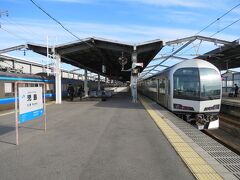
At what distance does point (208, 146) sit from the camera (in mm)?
7477

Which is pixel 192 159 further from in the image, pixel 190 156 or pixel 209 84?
pixel 209 84

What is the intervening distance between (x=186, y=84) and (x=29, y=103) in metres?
8.15

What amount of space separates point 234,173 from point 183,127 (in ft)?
17.8

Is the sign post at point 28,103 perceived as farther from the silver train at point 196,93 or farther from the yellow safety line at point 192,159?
the silver train at point 196,93

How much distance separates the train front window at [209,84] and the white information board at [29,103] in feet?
24.8

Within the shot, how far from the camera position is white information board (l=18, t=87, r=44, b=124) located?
771 centimetres

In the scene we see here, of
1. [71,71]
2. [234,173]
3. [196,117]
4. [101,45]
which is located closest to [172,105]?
[196,117]

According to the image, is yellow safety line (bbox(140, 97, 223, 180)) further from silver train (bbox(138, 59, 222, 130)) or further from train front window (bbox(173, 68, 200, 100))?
train front window (bbox(173, 68, 200, 100))

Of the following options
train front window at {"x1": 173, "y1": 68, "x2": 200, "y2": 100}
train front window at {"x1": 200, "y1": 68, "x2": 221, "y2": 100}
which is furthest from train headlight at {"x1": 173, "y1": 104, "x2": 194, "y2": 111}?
train front window at {"x1": 200, "y1": 68, "x2": 221, "y2": 100}

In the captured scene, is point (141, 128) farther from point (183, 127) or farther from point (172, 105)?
point (172, 105)

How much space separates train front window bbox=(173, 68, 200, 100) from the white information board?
23.7ft

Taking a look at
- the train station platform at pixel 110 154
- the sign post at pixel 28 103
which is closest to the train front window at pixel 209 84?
the train station platform at pixel 110 154

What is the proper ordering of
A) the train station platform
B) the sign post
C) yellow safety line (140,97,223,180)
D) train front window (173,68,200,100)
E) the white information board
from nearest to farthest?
yellow safety line (140,97,223,180) → the train station platform → the sign post → the white information board → train front window (173,68,200,100)

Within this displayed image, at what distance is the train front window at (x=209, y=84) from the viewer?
44.2 feet
